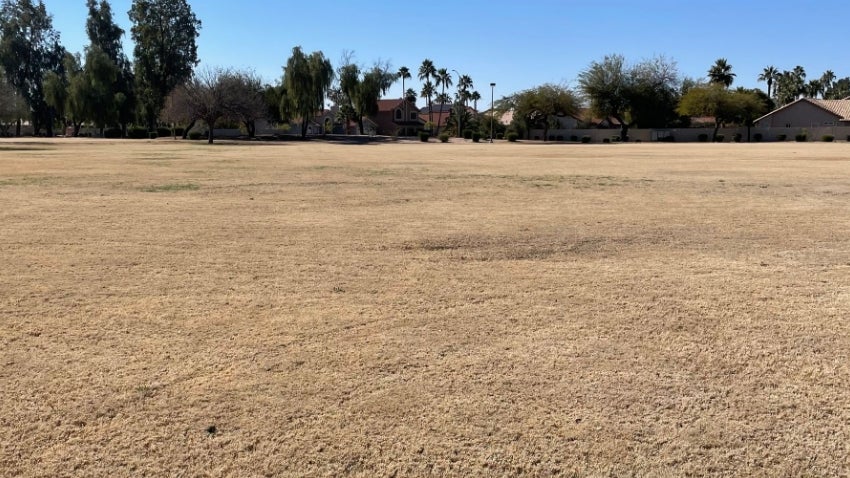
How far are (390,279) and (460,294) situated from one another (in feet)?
3.01

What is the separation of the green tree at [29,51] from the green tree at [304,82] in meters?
35.3

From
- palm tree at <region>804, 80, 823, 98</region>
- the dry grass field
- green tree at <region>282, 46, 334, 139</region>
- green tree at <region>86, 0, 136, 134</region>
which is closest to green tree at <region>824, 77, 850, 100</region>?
palm tree at <region>804, 80, 823, 98</region>

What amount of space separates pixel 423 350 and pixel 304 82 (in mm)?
81183

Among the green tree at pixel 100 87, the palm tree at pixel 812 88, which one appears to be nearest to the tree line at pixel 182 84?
the green tree at pixel 100 87

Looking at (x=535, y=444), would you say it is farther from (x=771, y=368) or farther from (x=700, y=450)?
(x=771, y=368)

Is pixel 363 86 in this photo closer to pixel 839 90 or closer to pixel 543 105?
pixel 543 105

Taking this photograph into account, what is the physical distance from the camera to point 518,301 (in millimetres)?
6137

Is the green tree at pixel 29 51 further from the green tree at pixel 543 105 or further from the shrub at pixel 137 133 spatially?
the green tree at pixel 543 105

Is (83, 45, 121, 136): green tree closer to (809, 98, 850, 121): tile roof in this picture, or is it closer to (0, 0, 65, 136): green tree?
(0, 0, 65, 136): green tree

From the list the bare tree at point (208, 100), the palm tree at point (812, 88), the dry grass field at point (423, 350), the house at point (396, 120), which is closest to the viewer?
the dry grass field at point (423, 350)

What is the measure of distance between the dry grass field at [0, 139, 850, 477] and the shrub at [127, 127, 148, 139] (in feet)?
269

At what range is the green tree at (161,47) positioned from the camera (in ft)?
280

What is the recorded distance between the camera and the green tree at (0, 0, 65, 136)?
86.8m

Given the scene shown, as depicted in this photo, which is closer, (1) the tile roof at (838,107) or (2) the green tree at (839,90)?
(1) the tile roof at (838,107)
